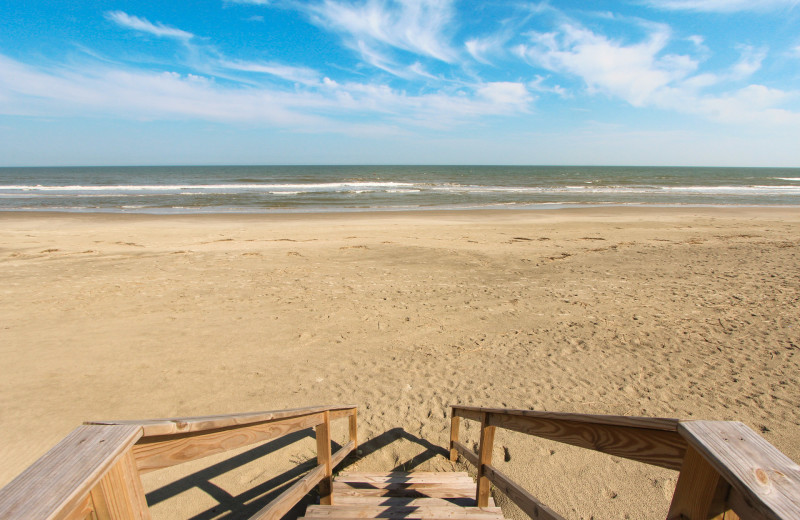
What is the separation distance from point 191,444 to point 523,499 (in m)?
1.50

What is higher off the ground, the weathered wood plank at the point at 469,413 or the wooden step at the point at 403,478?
the weathered wood plank at the point at 469,413

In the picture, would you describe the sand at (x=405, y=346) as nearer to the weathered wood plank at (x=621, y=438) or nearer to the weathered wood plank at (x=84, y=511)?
the weathered wood plank at (x=621, y=438)

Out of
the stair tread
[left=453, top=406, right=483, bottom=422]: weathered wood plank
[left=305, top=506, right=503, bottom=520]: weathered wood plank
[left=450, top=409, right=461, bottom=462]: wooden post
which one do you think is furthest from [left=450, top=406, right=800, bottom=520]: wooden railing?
[left=450, top=409, right=461, bottom=462]: wooden post

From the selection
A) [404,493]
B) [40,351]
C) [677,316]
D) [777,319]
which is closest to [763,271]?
[777,319]

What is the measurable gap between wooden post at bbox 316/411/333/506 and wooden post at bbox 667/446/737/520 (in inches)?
79.0

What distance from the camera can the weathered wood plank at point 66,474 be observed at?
75 centimetres

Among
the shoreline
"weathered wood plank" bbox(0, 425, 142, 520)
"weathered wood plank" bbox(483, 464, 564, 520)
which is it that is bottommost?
the shoreline

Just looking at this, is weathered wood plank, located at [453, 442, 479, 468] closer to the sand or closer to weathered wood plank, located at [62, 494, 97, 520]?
the sand

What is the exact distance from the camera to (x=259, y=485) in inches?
124

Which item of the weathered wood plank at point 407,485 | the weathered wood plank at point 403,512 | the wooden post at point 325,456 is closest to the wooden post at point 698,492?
the weathered wood plank at point 403,512

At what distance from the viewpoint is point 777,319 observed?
5.98m

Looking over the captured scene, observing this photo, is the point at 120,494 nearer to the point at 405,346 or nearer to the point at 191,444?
the point at 191,444

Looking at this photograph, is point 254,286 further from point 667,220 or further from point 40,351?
point 667,220

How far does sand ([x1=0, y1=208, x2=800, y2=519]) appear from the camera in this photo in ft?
11.4
